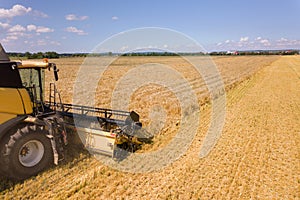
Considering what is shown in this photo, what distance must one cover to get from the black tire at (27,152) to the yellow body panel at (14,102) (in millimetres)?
336

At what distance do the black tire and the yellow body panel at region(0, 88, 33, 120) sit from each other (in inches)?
13.2

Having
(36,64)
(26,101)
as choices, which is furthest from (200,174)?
(36,64)

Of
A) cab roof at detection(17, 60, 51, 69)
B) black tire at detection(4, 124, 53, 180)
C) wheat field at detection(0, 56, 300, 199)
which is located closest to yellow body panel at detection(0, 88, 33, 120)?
black tire at detection(4, 124, 53, 180)

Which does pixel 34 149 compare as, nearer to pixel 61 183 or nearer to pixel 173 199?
pixel 61 183

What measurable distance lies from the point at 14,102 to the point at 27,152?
3.44 ft

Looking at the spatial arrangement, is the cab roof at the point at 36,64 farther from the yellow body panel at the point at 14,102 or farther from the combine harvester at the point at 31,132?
the yellow body panel at the point at 14,102

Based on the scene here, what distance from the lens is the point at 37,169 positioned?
4.98 m

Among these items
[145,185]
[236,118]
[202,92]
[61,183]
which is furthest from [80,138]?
[202,92]

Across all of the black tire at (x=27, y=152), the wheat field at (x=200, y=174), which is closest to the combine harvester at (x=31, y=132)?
the black tire at (x=27, y=152)

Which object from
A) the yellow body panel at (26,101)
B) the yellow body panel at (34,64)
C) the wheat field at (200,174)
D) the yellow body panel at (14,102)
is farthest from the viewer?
the yellow body panel at (34,64)

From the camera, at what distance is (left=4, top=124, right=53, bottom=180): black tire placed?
4.60 m

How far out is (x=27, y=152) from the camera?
500 centimetres

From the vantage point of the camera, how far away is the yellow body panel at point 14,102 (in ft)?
14.9

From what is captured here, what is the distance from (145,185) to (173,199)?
0.65m
